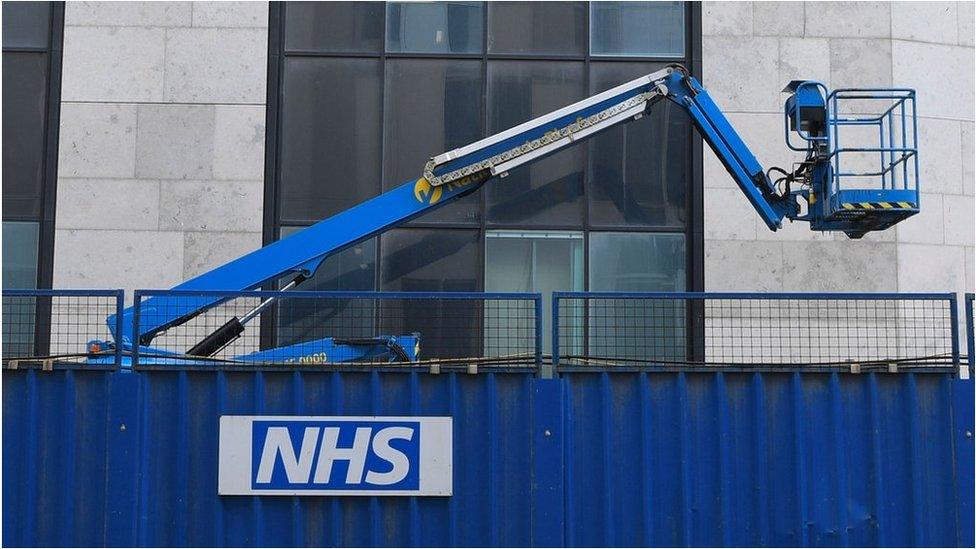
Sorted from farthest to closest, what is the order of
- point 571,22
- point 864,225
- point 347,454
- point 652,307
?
point 571,22 → point 652,307 → point 864,225 → point 347,454

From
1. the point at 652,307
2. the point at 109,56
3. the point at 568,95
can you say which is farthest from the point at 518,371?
the point at 109,56

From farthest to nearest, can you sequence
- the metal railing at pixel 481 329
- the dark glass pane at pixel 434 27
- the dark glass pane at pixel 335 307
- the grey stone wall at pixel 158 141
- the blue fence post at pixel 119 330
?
1. the dark glass pane at pixel 434 27
2. the grey stone wall at pixel 158 141
3. the dark glass pane at pixel 335 307
4. the metal railing at pixel 481 329
5. the blue fence post at pixel 119 330

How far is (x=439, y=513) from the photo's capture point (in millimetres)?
8695

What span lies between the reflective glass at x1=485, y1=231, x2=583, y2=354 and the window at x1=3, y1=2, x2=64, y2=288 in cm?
522

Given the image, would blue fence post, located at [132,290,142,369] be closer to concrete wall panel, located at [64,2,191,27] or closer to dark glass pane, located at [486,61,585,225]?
dark glass pane, located at [486,61,585,225]

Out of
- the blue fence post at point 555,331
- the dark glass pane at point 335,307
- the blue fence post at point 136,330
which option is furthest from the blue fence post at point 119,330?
the dark glass pane at point 335,307

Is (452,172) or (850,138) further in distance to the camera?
(850,138)

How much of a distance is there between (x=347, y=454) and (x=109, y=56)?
7030mm

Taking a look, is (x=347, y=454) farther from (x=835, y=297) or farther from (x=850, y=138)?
(x=850, y=138)

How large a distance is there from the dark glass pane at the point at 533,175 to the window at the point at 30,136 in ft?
17.1

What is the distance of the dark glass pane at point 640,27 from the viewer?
1370 centimetres

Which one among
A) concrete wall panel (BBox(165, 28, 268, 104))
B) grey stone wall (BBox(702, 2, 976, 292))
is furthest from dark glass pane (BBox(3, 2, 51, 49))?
grey stone wall (BBox(702, 2, 976, 292))

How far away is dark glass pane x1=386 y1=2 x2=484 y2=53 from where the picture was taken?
1356 cm

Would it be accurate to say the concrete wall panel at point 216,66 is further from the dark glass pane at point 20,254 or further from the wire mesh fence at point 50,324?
the wire mesh fence at point 50,324
